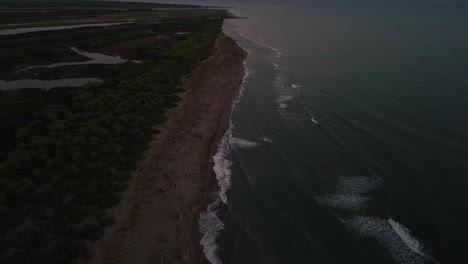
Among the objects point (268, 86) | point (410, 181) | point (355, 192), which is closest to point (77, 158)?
point (355, 192)

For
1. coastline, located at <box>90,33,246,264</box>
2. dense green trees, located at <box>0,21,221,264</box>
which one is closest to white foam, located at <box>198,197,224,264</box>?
coastline, located at <box>90,33,246,264</box>

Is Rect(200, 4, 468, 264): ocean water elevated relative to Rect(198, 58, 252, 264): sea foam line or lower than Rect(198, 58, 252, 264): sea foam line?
elevated

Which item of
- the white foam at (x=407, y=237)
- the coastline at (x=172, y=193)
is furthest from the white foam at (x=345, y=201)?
the coastline at (x=172, y=193)

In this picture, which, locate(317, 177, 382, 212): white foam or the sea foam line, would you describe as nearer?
the sea foam line

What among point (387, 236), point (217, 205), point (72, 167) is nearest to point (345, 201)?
point (387, 236)

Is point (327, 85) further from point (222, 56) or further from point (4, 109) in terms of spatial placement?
point (4, 109)

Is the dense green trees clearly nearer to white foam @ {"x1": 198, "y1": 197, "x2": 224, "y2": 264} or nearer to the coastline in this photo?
the coastline

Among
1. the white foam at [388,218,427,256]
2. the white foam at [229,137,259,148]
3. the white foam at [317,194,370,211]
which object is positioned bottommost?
the white foam at [229,137,259,148]
